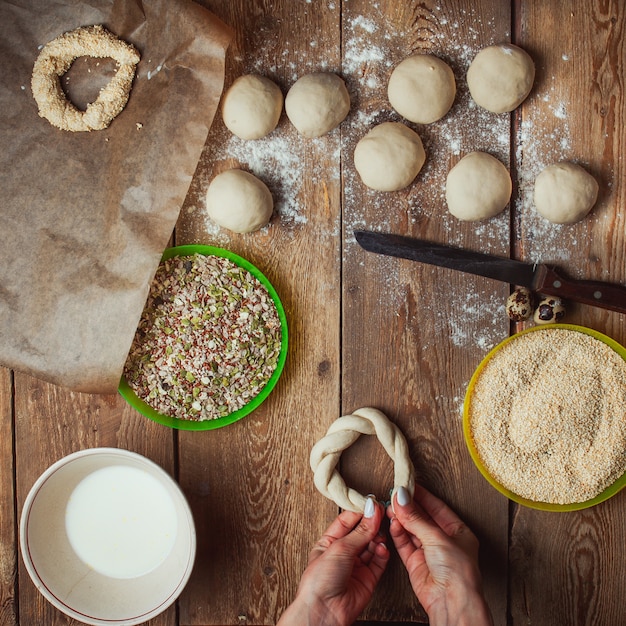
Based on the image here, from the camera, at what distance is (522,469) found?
1117 millimetres

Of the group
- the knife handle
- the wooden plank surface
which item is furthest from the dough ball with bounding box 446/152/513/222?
the wooden plank surface

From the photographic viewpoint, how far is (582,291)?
1110 mm

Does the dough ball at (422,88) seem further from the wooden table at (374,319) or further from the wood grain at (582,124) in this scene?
the wood grain at (582,124)

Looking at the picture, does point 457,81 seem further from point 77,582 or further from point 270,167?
point 77,582

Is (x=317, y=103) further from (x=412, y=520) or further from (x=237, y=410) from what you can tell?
(x=412, y=520)

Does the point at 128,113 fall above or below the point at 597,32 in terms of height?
below

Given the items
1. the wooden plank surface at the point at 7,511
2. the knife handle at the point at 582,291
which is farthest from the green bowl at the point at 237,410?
the knife handle at the point at 582,291

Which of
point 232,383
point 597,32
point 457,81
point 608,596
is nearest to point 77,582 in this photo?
point 232,383

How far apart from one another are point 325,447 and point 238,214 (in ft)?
1.48

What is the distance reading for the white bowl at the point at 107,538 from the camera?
3.55 ft

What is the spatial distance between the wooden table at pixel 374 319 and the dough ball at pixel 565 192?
41 mm

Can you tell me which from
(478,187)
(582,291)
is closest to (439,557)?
(582,291)

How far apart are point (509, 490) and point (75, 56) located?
112cm

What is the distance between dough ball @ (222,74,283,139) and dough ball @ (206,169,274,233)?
79mm
